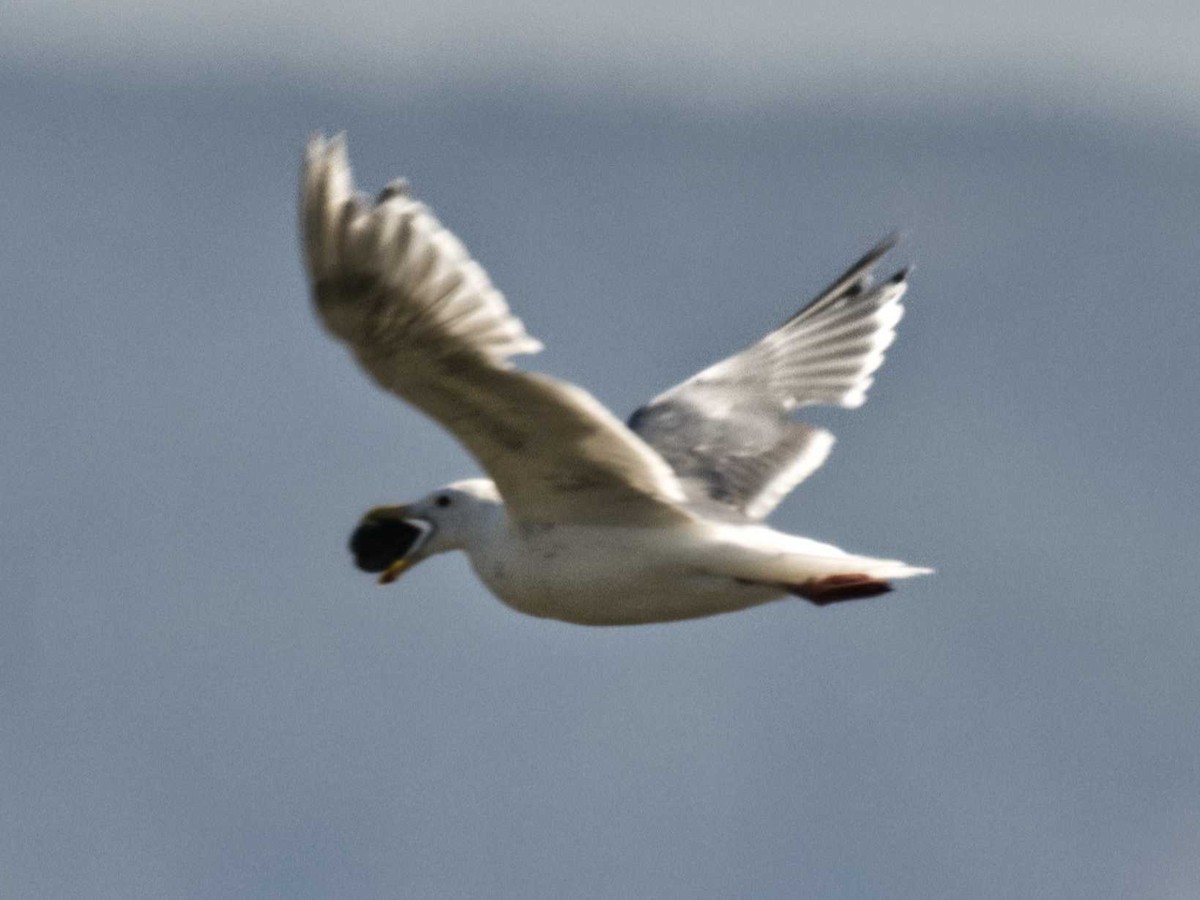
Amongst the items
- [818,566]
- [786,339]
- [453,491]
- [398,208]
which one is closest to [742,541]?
[818,566]

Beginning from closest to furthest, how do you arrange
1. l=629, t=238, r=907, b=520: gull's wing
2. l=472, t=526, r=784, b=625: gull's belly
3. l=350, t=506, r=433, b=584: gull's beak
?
1. l=472, t=526, r=784, b=625: gull's belly
2. l=350, t=506, r=433, b=584: gull's beak
3. l=629, t=238, r=907, b=520: gull's wing

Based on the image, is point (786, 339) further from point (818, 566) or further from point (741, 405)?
point (818, 566)

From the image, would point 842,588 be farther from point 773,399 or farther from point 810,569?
point 773,399

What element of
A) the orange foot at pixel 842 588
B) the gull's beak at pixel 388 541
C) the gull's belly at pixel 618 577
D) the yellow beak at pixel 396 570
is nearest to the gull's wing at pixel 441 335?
the gull's belly at pixel 618 577

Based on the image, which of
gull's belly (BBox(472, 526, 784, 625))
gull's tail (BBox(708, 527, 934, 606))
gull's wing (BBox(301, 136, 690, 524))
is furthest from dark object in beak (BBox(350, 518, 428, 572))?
gull's tail (BBox(708, 527, 934, 606))

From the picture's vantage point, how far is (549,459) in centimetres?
1270

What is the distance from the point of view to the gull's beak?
46.2 feet

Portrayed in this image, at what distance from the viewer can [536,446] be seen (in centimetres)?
1257

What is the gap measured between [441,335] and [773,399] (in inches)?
198

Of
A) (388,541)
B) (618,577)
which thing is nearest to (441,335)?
(618,577)

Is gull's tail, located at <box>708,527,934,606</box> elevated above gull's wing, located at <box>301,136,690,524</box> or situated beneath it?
situated beneath

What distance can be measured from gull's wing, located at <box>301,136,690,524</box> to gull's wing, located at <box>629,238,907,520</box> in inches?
54.5

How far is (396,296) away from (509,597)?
2.45 meters

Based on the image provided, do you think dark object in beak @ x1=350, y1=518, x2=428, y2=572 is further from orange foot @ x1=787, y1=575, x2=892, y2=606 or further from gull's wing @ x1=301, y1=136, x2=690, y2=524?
orange foot @ x1=787, y1=575, x2=892, y2=606
